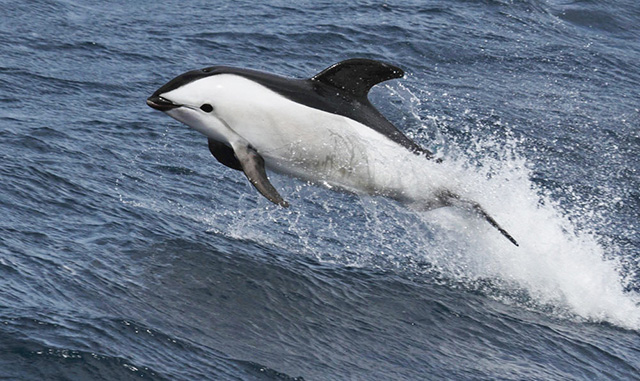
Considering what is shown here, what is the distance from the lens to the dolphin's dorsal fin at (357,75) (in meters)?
9.31

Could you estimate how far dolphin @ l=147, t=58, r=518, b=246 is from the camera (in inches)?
358

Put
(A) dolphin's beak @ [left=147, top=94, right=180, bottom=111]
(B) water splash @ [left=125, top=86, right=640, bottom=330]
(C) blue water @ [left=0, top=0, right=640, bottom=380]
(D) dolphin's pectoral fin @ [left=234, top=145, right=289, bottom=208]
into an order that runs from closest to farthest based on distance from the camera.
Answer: (C) blue water @ [left=0, top=0, right=640, bottom=380] → (D) dolphin's pectoral fin @ [left=234, top=145, right=289, bottom=208] → (A) dolphin's beak @ [left=147, top=94, right=180, bottom=111] → (B) water splash @ [left=125, top=86, right=640, bottom=330]

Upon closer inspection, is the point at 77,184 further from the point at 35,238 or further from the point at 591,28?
the point at 591,28

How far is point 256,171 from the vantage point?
9.01m

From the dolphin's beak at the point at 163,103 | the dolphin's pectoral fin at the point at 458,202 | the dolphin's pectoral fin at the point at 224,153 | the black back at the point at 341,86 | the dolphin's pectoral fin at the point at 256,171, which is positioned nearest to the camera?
the dolphin's pectoral fin at the point at 256,171

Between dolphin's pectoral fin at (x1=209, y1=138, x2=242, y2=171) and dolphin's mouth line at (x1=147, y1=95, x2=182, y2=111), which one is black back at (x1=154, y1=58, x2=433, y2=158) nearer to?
dolphin's mouth line at (x1=147, y1=95, x2=182, y2=111)

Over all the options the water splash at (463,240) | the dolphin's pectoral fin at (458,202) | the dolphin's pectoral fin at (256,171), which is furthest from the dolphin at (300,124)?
the water splash at (463,240)

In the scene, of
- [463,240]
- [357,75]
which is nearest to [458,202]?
[463,240]

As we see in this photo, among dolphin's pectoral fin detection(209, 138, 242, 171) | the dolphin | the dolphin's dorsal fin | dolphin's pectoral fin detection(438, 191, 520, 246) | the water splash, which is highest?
the dolphin's dorsal fin

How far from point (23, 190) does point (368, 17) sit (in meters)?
11.1

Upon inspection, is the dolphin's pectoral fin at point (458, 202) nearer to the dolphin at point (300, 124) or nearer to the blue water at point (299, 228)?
the blue water at point (299, 228)

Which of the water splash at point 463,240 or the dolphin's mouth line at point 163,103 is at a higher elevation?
the dolphin's mouth line at point 163,103

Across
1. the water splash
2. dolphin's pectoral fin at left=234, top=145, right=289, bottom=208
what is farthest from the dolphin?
the water splash

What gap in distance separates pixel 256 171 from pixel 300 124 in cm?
59
